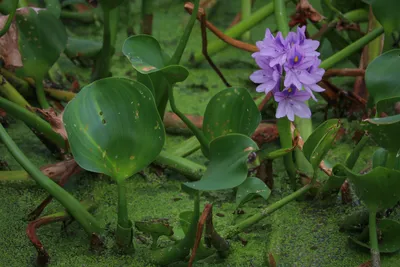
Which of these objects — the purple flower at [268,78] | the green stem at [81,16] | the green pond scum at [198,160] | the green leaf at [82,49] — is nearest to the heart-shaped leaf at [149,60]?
the green pond scum at [198,160]

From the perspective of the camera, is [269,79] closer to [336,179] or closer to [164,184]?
[336,179]

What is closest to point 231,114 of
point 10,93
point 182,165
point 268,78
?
point 268,78

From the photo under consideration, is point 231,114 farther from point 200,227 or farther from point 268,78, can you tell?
point 200,227

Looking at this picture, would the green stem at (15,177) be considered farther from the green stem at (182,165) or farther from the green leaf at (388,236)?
the green leaf at (388,236)

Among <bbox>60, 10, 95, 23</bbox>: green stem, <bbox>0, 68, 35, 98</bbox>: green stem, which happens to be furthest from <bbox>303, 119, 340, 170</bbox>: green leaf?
<bbox>60, 10, 95, 23</bbox>: green stem

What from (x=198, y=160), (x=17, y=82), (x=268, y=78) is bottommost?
(x=198, y=160)

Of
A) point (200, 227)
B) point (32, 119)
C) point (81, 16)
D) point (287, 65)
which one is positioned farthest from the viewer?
point (81, 16)
